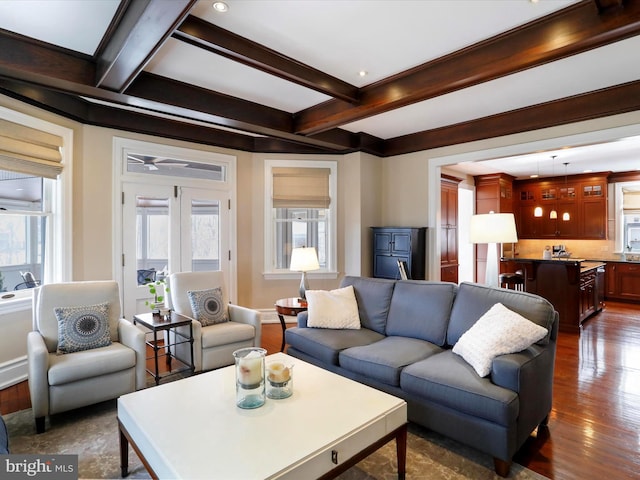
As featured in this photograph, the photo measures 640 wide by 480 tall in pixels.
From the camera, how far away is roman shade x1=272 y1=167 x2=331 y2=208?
5.41 metres

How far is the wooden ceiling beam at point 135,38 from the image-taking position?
207cm

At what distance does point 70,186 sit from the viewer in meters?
3.78

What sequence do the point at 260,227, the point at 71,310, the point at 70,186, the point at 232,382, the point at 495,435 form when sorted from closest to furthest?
the point at 495,435 < the point at 232,382 < the point at 71,310 < the point at 70,186 < the point at 260,227

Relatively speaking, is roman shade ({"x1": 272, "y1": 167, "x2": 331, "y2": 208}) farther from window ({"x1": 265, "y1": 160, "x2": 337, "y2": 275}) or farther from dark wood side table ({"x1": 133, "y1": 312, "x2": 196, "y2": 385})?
dark wood side table ({"x1": 133, "y1": 312, "x2": 196, "y2": 385})

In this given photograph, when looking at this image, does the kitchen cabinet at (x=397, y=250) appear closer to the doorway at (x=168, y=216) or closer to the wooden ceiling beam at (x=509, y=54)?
the wooden ceiling beam at (x=509, y=54)

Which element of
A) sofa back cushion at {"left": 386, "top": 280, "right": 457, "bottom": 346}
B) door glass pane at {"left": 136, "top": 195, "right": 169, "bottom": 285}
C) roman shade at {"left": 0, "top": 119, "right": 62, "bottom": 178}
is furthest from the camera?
door glass pane at {"left": 136, "top": 195, "right": 169, "bottom": 285}

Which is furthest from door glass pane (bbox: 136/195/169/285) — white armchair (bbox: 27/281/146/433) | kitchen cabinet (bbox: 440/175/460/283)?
kitchen cabinet (bbox: 440/175/460/283)

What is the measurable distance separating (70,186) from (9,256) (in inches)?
34.5

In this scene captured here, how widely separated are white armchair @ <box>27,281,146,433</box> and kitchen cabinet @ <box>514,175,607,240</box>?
857 centimetres

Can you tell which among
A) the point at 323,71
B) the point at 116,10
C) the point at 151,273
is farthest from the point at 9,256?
the point at 323,71

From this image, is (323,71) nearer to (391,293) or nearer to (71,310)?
(391,293)

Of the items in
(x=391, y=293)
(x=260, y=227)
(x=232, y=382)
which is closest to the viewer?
(x=232, y=382)

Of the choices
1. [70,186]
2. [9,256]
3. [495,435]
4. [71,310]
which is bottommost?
[495,435]

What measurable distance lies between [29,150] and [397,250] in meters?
4.32
